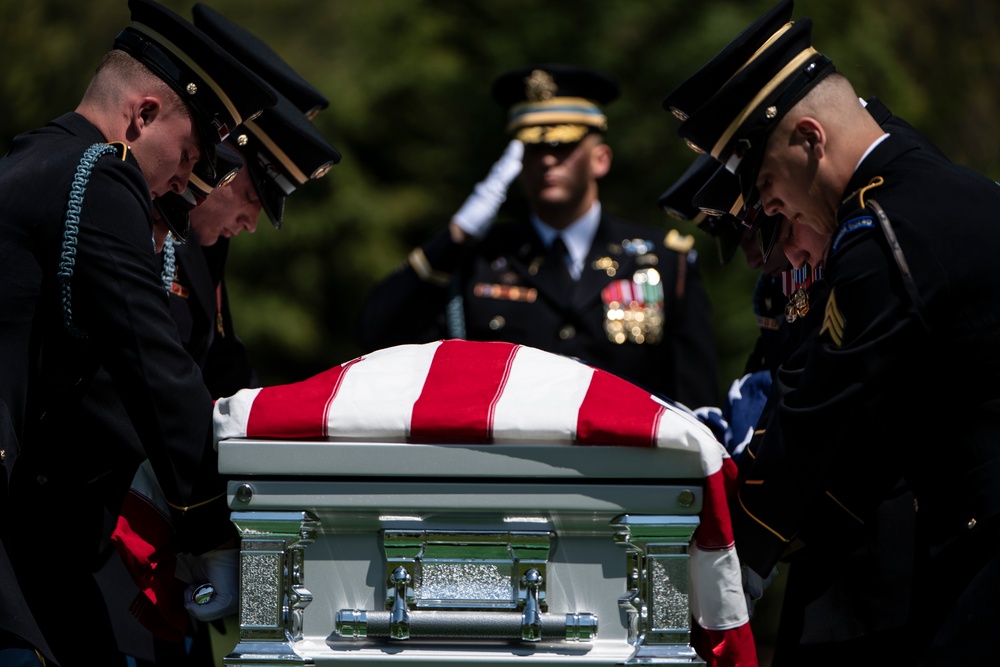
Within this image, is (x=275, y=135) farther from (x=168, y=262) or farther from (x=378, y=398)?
(x=378, y=398)

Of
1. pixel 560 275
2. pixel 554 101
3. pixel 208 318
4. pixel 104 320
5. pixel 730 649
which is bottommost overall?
pixel 730 649

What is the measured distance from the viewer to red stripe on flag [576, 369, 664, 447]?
237 centimetres

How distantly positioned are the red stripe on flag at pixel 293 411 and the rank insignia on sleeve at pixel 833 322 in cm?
91

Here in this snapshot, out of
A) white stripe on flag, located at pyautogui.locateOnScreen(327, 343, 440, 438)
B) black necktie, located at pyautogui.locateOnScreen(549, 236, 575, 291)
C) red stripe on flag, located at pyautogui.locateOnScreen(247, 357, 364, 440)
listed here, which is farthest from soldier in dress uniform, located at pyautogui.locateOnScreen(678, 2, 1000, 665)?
black necktie, located at pyautogui.locateOnScreen(549, 236, 575, 291)

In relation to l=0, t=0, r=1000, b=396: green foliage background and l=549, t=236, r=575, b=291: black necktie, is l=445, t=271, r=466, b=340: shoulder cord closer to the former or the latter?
l=549, t=236, r=575, b=291: black necktie

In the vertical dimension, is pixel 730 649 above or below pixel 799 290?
below

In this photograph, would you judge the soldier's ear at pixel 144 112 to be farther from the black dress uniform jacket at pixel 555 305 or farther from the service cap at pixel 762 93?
the black dress uniform jacket at pixel 555 305

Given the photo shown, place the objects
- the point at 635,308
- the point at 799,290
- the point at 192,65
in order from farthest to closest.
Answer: the point at 635,308 < the point at 799,290 < the point at 192,65

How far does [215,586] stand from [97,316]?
566 mm

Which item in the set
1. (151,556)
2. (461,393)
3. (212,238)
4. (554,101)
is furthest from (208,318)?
(554,101)

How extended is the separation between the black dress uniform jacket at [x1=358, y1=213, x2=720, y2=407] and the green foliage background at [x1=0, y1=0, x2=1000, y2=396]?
1.46 meters

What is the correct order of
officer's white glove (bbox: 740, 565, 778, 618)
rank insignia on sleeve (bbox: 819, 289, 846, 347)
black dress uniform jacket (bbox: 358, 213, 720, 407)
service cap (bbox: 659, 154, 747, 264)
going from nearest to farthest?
1. rank insignia on sleeve (bbox: 819, 289, 846, 347)
2. officer's white glove (bbox: 740, 565, 778, 618)
3. service cap (bbox: 659, 154, 747, 264)
4. black dress uniform jacket (bbox: 358, 213, 720, 407)

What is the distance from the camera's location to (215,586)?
2594mm

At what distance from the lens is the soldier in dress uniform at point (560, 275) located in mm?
4938
